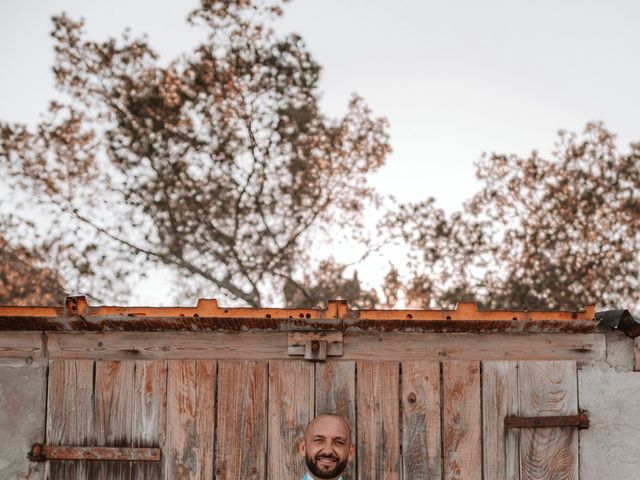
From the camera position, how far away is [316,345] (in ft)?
16.6

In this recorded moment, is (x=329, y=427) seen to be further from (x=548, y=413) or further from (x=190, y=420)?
(x=548, y=413)

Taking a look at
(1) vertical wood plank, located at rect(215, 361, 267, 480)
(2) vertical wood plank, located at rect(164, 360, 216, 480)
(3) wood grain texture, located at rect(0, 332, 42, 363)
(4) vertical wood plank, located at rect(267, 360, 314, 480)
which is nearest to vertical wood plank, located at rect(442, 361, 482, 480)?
(4) vertical wood plank, located at rect(267, 360, 314, 480)

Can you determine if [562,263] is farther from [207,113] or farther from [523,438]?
[523,438]

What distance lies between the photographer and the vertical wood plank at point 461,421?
197 inches

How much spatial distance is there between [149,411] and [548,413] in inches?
93.3

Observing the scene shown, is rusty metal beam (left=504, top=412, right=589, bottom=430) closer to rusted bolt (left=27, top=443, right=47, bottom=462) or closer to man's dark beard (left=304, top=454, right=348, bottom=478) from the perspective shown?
man's dark beard (left=304, top=454, right=348, bottom=478)

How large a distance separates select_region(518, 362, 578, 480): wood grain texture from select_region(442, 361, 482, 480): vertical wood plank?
0.27m

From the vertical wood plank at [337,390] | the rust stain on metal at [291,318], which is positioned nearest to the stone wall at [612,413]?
the rust stain on metal at [291,318]

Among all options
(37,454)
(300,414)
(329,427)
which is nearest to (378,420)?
(300,414)

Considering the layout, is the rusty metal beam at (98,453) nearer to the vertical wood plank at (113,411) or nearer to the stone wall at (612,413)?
the vertical wood plank at (113,411)

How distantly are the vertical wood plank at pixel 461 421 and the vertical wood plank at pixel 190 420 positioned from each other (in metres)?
1.39

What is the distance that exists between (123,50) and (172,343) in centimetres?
1069

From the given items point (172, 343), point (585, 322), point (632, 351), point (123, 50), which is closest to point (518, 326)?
point (585, 322)

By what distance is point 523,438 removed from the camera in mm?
5047
